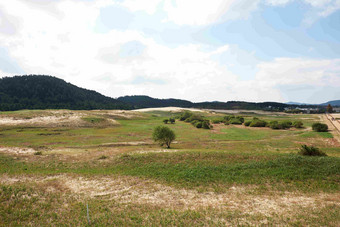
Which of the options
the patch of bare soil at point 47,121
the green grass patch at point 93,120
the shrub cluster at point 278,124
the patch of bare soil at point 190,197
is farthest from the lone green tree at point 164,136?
the green grass patch at point 93,120

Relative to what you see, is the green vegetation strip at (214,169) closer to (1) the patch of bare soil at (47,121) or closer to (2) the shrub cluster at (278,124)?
(1) the patch of bare soil at (47,121)

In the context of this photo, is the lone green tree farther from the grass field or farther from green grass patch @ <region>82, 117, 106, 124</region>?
green grass patch @ <region>82, 117, 106, 124</region>

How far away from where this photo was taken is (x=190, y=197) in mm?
18391

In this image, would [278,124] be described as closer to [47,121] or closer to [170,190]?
[170,190]

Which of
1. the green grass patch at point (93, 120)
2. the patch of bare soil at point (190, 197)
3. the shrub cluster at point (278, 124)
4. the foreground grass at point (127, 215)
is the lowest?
the patch of bare soil at point (190, 197)

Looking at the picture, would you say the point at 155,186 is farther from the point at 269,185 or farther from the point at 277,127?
the point at 277,127

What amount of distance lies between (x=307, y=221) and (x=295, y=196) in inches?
209

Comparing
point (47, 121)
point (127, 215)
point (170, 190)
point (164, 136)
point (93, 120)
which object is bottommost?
point (170, 190)

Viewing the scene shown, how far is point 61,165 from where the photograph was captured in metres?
29.8

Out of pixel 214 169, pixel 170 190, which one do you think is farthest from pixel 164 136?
pixel 170 190

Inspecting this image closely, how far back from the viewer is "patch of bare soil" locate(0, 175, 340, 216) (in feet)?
53.2

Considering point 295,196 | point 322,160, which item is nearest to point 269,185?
point 295,196

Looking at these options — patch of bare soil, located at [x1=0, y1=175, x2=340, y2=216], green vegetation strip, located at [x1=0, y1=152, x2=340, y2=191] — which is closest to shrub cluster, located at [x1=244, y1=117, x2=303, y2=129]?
green vegetation strip, located at [x1=0, y1=152, x2=340, y2=191]

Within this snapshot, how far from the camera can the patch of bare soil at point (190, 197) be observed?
1620cm
